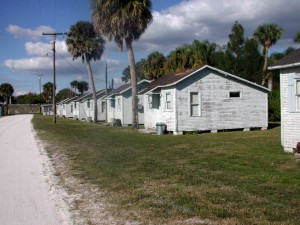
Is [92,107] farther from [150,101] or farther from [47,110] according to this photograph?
[47,110]

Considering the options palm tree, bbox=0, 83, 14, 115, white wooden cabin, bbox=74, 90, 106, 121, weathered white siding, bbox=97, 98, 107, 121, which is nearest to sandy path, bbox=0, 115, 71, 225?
weathered white siding, bbox=97, 98, 107, 121

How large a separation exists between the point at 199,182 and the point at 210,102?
1561 cm

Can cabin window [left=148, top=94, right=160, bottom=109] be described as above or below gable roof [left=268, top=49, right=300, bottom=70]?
below

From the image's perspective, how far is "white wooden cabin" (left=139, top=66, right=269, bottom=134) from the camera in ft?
76.5

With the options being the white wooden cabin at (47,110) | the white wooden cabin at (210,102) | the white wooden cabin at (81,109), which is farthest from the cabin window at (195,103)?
the white wooden cabin at (47,110)

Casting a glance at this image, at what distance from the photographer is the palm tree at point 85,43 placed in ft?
141

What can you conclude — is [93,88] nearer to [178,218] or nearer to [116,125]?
[116,125]

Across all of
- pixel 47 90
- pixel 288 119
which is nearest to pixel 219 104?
pixel 288 119

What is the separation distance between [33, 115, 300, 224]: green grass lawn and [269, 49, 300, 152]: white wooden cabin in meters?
0.60

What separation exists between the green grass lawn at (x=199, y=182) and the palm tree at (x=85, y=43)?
29479mm

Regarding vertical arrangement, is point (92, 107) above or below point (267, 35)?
below

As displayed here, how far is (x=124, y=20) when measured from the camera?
2764 centimetres

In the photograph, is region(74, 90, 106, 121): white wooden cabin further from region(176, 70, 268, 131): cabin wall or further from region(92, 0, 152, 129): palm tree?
region(176, 70, 268, 131): cabin wall

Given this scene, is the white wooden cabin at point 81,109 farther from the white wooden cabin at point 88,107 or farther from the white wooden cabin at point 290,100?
the white wooden cabin at point 290,100
